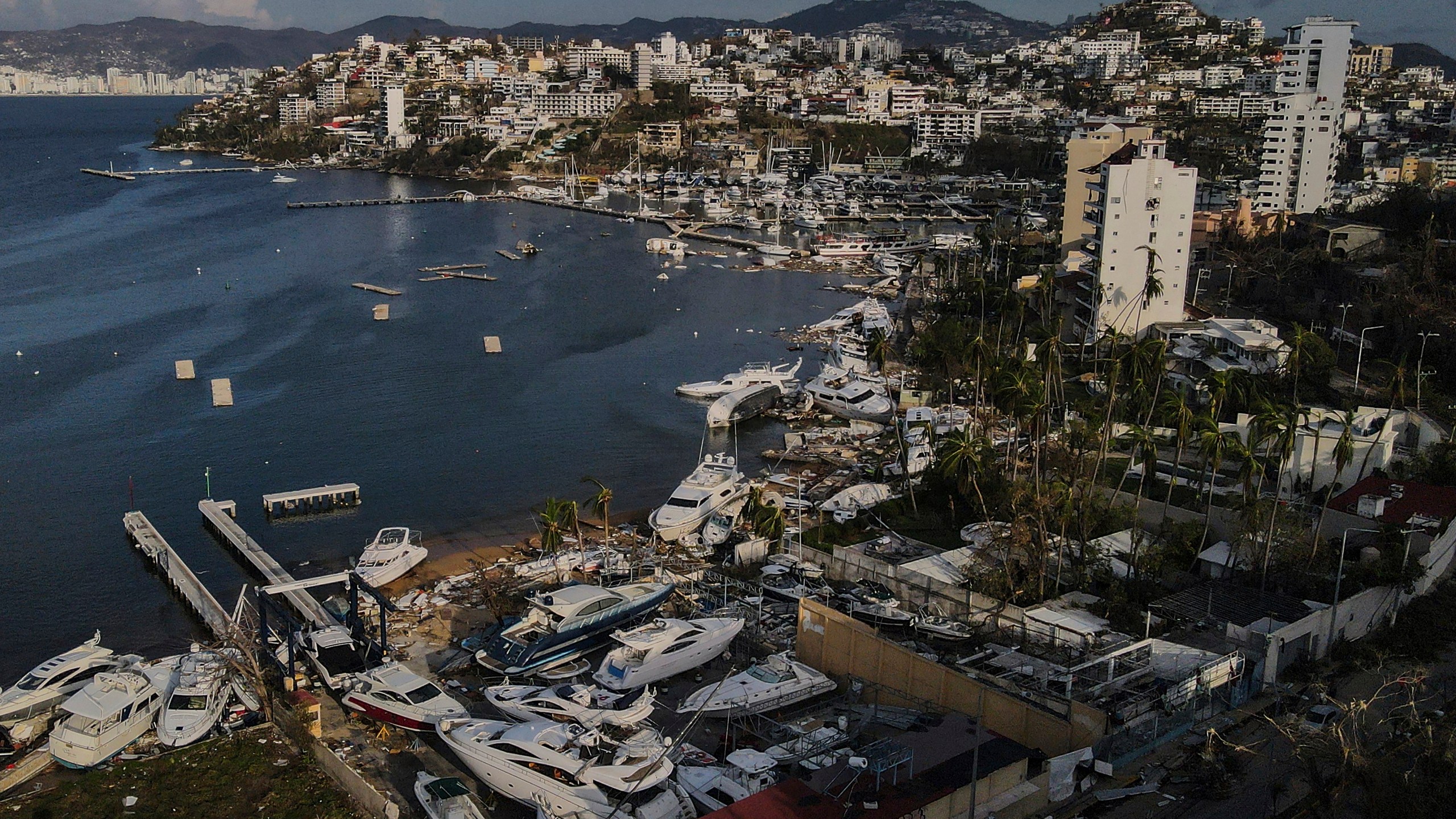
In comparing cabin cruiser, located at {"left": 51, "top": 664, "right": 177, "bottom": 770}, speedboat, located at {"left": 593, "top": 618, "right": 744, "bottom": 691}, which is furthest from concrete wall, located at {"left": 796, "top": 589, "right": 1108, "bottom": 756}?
cabin cruiser, located at {"left": 51, "top": 664, "right": 177, "bottom": 770}

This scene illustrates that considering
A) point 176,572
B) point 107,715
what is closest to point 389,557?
point 176,572

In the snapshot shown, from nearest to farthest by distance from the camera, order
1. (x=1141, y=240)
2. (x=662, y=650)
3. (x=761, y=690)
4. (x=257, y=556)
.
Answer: (x=761, y=690)
(x=662, y=650)
(x=257, y=556)
(x=1141, y=240)

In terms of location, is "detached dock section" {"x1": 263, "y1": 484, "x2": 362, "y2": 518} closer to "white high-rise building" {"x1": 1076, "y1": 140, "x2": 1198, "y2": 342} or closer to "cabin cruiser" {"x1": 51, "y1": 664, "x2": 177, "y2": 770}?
"cabin cruiser" {"x1": 51, "y1": 664, "x2": 177, "y2": 770}

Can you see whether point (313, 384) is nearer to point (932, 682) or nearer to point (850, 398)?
point (850, 398)

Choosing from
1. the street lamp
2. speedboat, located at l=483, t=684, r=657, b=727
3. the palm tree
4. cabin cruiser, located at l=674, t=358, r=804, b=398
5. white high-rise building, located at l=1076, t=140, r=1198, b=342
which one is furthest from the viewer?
white high-rise building, located at l=1076, t=140, r=1198, b=342

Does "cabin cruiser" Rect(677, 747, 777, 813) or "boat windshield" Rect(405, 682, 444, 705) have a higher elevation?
"cabin cruiser" Rect(677, 747, 777, 813)

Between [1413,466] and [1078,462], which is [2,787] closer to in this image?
[1078,462]
